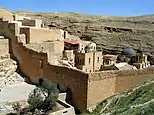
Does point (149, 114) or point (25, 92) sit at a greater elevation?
point (149, 114)

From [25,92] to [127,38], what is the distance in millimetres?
41592

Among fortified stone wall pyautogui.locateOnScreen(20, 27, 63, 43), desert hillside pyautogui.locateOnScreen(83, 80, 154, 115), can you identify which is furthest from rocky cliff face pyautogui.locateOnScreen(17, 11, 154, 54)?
desert hillside pyautogui.locateOnScreen(83, 80, 154, 115)

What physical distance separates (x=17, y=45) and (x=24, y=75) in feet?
7.77

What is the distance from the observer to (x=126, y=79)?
875 inches

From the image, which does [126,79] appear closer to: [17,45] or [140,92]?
[140,92]

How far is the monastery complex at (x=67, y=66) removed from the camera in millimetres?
21375

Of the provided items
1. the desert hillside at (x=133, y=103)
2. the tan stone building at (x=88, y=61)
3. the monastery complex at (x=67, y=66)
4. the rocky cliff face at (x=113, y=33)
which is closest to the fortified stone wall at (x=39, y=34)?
the monastery complex at (x=67, y=66)

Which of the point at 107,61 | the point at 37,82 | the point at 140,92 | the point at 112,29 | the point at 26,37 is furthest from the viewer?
the point at 112,29

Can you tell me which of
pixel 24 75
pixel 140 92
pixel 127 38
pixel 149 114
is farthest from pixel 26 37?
pixel 127 38

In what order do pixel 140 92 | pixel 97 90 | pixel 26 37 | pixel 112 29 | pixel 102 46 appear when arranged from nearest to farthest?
1. pixel 140 92
2. pixel 97 90
3. pixel 26 37
4. pixel 102 46
5. pixel 112 29

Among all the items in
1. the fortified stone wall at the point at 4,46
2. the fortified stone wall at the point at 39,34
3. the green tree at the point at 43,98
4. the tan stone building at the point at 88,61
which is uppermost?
the fortified stone wall at the point at 39,34

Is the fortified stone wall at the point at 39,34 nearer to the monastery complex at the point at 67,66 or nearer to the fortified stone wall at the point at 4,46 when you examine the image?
the monastery complex at the point at 67,66

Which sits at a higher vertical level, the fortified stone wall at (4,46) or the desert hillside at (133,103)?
the fortified stone wall at (4,46)

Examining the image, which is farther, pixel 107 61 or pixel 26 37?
pixel 107 61
